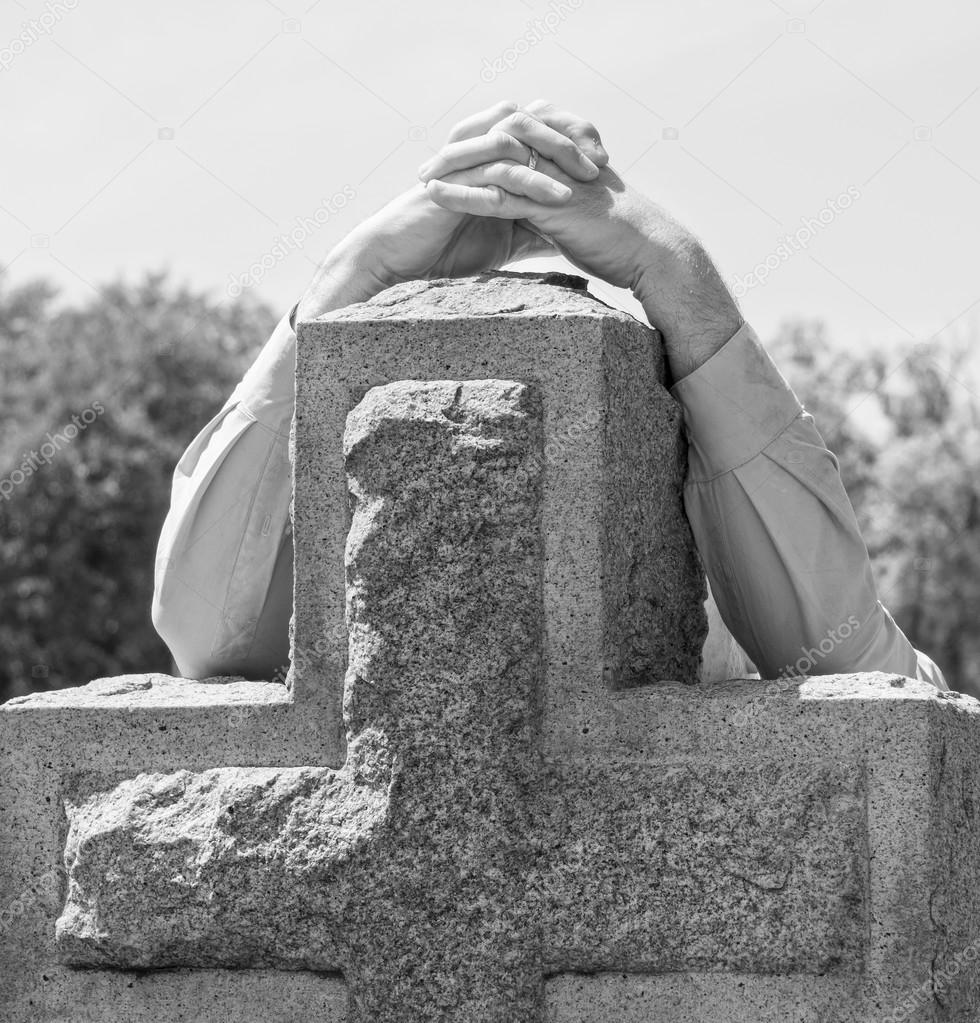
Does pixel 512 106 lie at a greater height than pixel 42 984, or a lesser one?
greater

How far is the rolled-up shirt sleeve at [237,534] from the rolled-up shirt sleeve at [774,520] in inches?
35.5

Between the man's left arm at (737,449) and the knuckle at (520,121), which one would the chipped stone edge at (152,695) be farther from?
the knuckle at (520,121)

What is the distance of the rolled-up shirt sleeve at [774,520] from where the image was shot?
3.20 meters

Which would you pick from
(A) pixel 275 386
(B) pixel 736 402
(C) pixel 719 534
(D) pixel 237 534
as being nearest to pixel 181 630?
(D) pixel 237 534

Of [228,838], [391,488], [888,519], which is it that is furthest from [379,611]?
[888,519]

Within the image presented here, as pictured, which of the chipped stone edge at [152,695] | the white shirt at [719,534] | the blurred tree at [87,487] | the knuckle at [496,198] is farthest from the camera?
the blurred tree at [87,487]

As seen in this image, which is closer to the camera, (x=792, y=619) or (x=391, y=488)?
(x=391, y=488)

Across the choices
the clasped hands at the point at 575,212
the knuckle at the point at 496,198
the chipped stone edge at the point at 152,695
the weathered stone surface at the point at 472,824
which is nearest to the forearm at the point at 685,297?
the clasped hands at the point at 575,212

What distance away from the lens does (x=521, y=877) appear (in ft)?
9.14

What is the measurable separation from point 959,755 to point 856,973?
1.44ft

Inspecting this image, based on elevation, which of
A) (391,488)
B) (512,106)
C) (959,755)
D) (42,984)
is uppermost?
(512,106)

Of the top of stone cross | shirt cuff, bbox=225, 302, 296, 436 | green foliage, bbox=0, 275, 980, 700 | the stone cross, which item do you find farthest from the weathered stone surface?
green foliage, bbox=0, 275, 980, 700

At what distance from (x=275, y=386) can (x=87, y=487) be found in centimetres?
1738

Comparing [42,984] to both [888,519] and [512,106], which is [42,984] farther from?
[888,519]
